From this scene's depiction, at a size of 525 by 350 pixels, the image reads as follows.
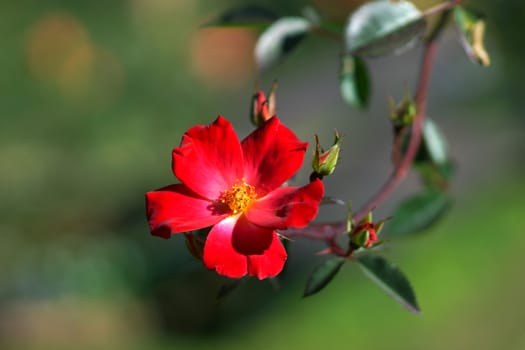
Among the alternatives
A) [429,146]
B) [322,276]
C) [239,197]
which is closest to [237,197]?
[239,197]

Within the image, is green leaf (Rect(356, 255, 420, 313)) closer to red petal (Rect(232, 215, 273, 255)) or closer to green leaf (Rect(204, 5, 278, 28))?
red petal (Rect(232, 215, 273, 255))

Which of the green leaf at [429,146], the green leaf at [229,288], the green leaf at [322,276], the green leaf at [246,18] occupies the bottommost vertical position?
the green leaf at [429,146]

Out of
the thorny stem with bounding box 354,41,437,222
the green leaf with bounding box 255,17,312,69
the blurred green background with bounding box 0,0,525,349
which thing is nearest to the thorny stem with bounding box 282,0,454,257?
the thorny stem with bounding box 354,41,437,222

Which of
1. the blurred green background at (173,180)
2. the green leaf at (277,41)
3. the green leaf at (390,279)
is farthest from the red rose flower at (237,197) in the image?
the blurred green background at (173,180)

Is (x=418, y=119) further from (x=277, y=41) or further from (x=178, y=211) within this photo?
(x=178, y=211)

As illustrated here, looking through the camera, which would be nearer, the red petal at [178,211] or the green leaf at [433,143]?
the red petal at [178,211]

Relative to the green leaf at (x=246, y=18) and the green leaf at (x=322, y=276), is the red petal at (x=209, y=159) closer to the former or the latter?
the green leaf at (x=322, y=276)

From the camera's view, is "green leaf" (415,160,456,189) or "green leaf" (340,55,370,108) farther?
"green leaf" (415,160,456,189)

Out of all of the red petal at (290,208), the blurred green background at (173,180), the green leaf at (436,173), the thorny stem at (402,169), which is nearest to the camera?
the red petal at (290,208)
